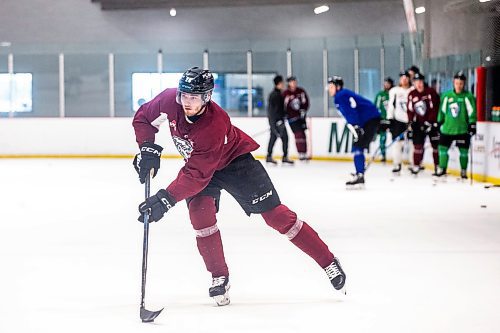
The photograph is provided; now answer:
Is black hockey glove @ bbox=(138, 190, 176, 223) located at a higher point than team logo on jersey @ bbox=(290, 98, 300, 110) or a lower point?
lower

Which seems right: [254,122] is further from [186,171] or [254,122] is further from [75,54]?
[186,171]

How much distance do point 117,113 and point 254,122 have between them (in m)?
3.00

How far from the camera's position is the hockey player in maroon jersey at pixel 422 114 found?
1157cm

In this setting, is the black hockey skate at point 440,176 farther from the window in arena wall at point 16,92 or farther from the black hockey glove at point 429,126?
the window in arena wall at point 16,92

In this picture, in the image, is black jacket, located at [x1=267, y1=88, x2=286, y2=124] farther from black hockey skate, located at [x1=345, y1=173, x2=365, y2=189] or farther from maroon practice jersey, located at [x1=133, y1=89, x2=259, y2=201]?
maroon practice jersey, located at [x1=133, y1=89, x2=259, y2=201]

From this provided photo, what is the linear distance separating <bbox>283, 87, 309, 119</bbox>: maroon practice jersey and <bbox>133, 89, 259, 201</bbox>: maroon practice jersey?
1088cm

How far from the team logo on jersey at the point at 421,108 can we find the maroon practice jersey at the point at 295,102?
A: 10.9 ft

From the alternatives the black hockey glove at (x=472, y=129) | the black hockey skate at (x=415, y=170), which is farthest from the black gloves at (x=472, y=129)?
the black hockey skate at (x=415, y=170)

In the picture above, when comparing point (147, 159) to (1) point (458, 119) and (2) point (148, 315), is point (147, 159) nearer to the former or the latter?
(2) point (148, 315)

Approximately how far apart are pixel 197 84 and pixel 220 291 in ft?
2.89

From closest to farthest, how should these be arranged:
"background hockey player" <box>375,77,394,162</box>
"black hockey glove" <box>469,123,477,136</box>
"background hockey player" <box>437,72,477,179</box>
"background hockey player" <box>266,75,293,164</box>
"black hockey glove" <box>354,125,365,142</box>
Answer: "black hockey glove" <box>354,125,365,142</box>, "black hockey glove" <box>469,123,477,136</box>, "background hockey player" <box>437,72,477,179</box>, "background hockey player" <box>375,77,394,162</box>, "background hockey player" <box>266,75,293,164</box>

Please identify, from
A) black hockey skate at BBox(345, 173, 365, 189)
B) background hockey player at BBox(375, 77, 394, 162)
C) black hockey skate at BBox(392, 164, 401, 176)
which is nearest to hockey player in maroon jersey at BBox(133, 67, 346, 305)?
black hockey skate at BBox(345, 173, 365, 189)

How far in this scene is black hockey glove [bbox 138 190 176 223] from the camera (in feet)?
11.9

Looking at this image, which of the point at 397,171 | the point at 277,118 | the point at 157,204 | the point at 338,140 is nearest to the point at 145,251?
the point at 157,204
